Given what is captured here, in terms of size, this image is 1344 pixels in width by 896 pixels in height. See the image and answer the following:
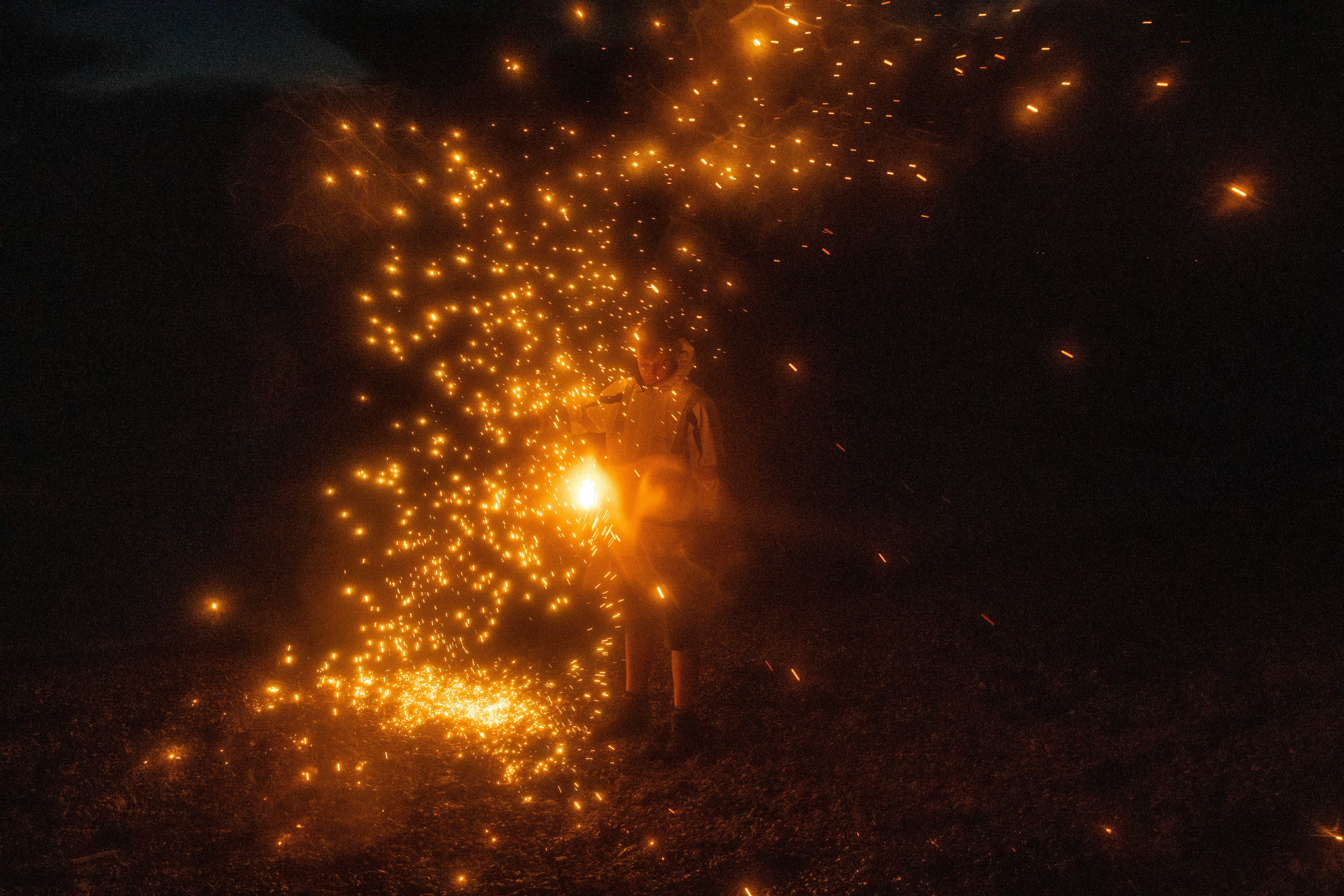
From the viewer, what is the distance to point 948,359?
6.37 metres

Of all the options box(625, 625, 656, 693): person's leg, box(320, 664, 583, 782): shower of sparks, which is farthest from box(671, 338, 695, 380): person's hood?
box(320, 664, 583, 782): shower of sparks

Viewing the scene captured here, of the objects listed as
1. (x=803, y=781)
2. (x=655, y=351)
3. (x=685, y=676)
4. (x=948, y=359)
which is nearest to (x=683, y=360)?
(x=655, y=351)

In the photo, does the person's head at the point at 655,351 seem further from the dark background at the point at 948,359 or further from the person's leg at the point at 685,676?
the dark background at the point at 948,359

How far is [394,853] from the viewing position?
2.90m

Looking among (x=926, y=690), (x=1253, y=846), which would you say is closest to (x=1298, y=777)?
(x=1253, y=846)

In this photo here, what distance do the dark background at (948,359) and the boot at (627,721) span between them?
2.05 metres

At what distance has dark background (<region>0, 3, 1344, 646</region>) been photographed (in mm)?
5227

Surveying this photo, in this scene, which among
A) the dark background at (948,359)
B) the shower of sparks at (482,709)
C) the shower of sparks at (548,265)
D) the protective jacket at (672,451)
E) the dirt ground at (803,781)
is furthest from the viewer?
the dark background at (948,359)

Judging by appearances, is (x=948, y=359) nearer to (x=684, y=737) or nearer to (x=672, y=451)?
(x=672, y=451)

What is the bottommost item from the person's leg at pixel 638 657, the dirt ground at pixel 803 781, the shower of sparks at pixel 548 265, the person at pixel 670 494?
the dirt ground at pixel 803 781

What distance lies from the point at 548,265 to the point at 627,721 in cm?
277

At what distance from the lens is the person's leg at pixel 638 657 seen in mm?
3771

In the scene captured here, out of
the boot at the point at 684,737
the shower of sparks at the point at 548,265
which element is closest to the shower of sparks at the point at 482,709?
the shower of sparks at the point at 548,265

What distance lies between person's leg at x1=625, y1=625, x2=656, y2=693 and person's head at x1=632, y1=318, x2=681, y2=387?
1235mm
